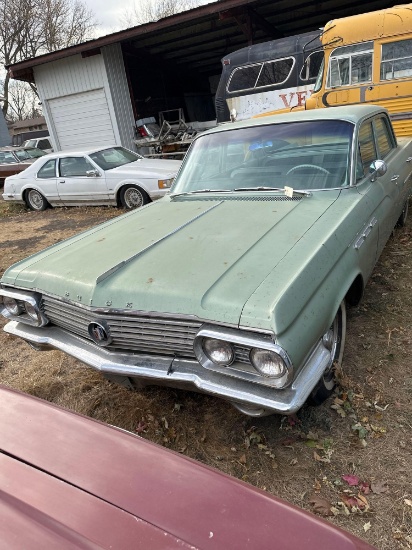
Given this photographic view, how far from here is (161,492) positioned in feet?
3.84

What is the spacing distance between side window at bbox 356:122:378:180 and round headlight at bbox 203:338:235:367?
6.04 feet

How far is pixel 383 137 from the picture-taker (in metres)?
4.11

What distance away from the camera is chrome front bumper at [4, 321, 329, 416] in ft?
6.10

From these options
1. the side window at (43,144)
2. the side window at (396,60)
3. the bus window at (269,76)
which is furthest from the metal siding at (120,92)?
the side window at (396,60)

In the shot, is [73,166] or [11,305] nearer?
[11,305]

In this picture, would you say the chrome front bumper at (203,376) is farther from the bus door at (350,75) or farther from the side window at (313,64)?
the side window at (313,64)

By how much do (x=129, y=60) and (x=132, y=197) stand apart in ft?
32.5

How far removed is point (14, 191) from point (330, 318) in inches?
382

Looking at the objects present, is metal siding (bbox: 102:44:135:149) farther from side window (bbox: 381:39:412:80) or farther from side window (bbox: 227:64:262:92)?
side window (bbox: 381:39:412:80)

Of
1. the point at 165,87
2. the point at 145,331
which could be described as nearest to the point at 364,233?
the point at 145,331

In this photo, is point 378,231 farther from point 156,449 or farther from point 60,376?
point 60,376

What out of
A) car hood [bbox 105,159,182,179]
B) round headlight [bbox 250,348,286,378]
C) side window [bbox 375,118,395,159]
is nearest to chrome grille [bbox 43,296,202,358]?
round headlight [bbox 250,348,286,378]

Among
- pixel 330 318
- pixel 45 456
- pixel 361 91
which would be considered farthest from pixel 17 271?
pixel 361 91

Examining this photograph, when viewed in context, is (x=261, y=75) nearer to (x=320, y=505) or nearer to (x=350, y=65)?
(x=350, y=65)
